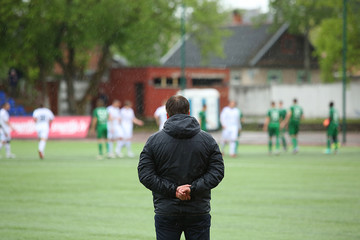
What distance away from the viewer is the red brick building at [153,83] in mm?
48469

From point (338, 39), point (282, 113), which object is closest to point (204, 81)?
point (338, 39)

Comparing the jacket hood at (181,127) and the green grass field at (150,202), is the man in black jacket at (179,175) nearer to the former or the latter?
the jacket hood at (181,127)

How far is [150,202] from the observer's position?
12.5m

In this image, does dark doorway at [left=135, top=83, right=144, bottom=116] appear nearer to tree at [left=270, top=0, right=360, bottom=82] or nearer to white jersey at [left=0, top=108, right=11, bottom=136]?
tree at [left=270, top=0, right=360, bottom=82]

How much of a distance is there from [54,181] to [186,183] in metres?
10.9

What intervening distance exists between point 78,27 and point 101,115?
61.2ft

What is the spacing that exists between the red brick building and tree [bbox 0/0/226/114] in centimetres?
426

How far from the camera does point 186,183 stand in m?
5.56

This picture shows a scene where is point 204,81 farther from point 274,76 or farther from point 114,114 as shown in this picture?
point 114,114

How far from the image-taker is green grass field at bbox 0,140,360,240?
959 centimetres

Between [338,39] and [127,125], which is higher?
[338,39]

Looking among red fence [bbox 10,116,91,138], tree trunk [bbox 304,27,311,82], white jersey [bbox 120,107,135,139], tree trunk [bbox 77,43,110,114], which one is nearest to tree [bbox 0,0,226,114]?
tree trunk [bbox 77,43,110,114]

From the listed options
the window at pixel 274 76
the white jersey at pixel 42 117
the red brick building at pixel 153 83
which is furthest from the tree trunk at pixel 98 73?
the white jersey at pixel 42 117

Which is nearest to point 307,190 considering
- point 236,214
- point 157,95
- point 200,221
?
point 236,214
